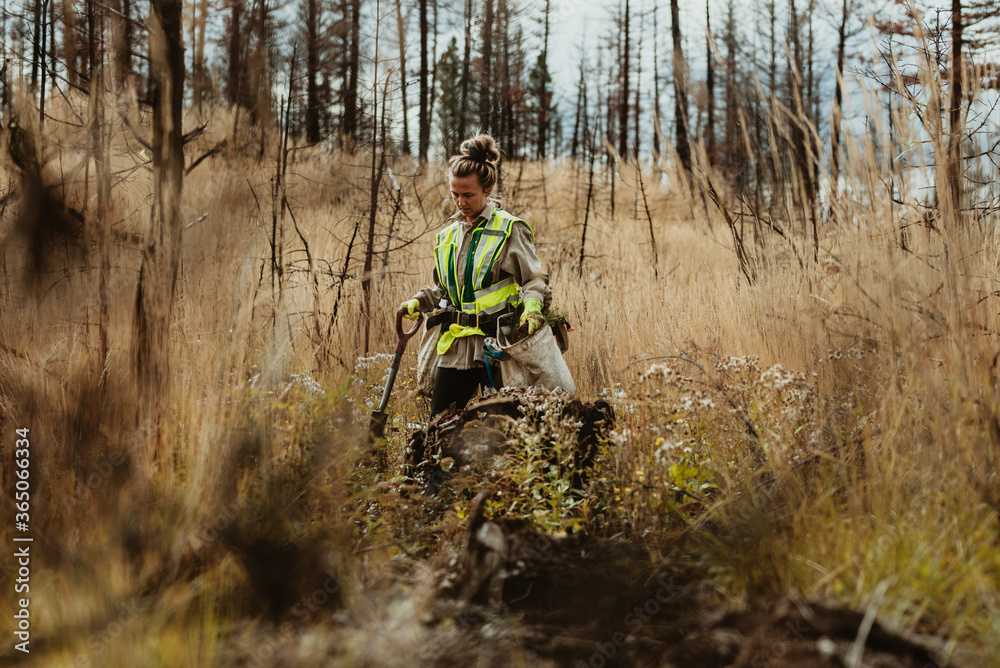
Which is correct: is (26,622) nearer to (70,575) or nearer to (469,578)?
(70,575)

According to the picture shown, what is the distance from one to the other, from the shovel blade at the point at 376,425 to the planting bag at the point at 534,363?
65 cm

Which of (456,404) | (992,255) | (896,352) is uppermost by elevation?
(992,255)

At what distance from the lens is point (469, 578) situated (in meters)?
1.84

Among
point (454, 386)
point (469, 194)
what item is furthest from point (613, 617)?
point (469, 194)

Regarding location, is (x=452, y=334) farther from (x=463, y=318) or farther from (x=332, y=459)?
(x=332, y=459)

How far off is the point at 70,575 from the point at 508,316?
6.52 feet

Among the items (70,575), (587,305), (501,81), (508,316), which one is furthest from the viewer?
(501,81)

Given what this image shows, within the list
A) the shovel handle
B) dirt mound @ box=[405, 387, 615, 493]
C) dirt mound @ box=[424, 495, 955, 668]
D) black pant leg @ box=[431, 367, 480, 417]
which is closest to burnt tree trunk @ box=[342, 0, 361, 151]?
the shovel handle

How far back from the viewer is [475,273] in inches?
122

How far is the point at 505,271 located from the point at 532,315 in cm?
38

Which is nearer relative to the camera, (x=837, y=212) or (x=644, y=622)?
(x=644, y=622)

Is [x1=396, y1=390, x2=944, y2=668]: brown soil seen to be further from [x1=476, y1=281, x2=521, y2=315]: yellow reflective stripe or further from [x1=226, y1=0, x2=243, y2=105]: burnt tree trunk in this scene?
[x1=226, y1=0, x2=243, y2=105]: burnt tree trunk

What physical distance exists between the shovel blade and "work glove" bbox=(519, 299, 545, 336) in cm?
86

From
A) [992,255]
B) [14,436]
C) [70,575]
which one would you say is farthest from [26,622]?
[992,255]
